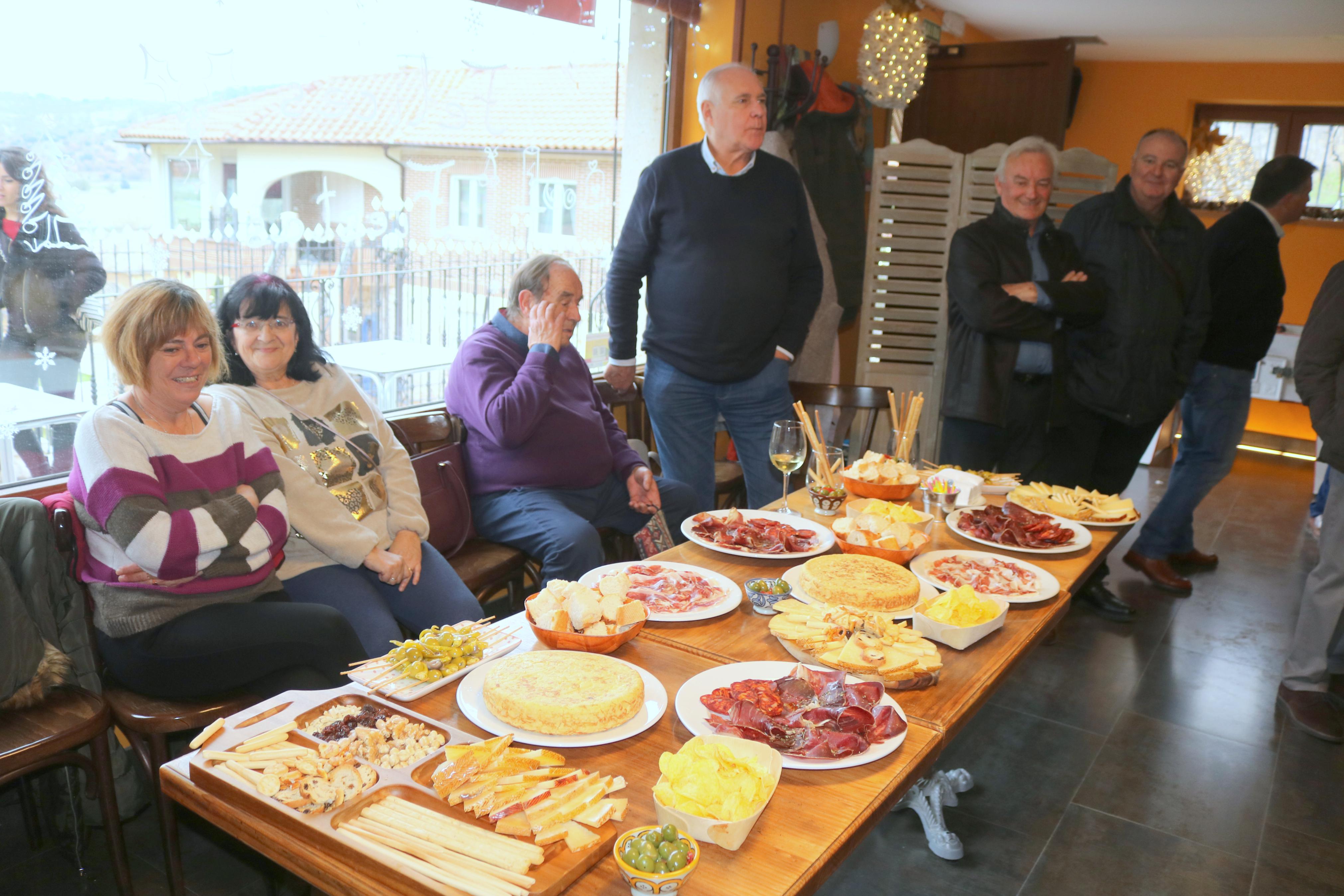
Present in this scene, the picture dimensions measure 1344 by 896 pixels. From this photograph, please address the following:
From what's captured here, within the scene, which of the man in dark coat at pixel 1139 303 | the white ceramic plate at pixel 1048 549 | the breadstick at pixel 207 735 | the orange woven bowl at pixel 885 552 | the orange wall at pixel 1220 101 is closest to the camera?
the breadstick at pixel 207 735

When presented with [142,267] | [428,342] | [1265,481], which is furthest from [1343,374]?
[1265,481]

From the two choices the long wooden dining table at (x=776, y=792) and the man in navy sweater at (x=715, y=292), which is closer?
the long wooden dining table at (x=776, y=792)

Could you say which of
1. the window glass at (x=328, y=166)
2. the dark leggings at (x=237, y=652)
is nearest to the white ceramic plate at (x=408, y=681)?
the dark leggings at (x=237, y=652)

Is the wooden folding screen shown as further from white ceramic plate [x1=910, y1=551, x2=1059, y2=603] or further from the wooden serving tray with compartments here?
the wooden serving tray with compartments

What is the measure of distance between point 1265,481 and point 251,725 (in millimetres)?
6775

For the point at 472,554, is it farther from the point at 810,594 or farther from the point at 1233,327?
the point at 1233,327

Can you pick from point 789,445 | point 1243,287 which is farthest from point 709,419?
point 1243,287

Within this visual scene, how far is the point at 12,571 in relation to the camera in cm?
195

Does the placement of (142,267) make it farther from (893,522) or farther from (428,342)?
(893,522)

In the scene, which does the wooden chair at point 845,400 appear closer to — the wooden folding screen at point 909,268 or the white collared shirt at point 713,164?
the white collared shirt at point 713,164

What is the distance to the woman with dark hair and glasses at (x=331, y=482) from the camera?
229 centimetres

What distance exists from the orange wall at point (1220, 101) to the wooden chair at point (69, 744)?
7.65 m

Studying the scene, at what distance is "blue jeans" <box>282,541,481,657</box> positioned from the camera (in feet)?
7.36

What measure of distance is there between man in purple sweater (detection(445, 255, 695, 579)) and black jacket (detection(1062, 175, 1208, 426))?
1764 mm
